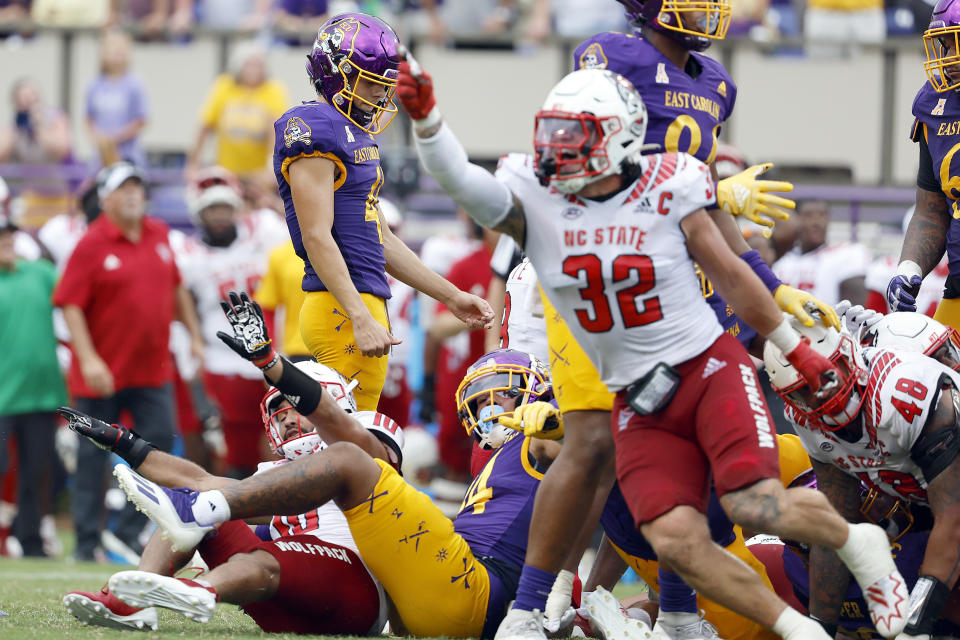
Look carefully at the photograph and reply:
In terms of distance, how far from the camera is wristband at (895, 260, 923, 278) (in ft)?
18.5

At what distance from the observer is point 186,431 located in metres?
10.1

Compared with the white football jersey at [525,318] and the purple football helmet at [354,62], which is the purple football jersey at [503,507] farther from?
the purple football helmet at [354,62]

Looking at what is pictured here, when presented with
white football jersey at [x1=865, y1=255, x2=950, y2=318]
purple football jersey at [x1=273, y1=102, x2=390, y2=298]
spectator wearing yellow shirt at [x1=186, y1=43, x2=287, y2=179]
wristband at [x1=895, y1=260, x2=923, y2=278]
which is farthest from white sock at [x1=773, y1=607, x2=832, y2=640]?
spectator wearing yellow shirt at [x1=186, y1=43, x2=287, y2=179]

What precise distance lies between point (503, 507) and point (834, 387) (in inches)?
49.6

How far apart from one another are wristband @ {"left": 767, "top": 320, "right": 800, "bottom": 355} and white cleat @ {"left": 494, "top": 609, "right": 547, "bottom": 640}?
1.11 metres

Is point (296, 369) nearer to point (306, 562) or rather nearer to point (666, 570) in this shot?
point (306, 562)

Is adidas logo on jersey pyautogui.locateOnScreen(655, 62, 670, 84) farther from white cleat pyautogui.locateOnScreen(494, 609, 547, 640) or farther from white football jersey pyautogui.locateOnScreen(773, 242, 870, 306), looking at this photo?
white football jersey pyautogui.locateOnScreen(773, 242, 870, 306)

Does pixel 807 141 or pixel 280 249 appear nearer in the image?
pixel 280 249

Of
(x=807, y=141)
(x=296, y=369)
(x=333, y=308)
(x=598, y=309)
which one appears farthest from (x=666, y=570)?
(x=807, y=141)

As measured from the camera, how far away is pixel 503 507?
5.02 m

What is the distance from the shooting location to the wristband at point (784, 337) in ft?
13.7

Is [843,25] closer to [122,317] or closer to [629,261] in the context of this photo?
[122,317]

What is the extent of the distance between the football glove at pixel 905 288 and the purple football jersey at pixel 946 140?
163mm

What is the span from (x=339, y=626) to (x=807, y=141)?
792cm
